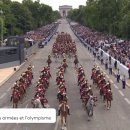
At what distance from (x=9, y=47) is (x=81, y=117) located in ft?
96.4

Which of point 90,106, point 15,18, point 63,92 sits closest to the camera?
point 90,106

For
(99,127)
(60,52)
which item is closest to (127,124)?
(99,127)

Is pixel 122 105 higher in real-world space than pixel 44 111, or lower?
lower

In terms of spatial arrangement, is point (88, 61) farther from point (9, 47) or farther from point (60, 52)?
point (9, 47)

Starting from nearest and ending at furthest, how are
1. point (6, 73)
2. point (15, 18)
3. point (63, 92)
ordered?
point (63, 92)
point (6, 73)
point (15, 18)

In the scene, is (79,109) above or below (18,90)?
below

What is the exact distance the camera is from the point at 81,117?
84.8 ft

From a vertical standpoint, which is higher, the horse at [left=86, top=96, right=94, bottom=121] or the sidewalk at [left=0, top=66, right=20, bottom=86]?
the horse at [left=86, top=96, right=94, bottom=121]

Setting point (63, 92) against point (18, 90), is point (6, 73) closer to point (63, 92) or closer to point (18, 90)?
point (18, 90)

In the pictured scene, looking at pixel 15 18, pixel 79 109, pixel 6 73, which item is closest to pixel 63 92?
pixel 79 109

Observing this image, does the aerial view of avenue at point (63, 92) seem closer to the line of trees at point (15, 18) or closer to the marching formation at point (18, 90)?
the marching formation at point (18, 90)

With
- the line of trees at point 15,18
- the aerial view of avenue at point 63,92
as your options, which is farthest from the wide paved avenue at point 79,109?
the line of trees at point 15,18

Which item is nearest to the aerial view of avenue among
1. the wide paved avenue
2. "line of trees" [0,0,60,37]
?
the wide paved avenue

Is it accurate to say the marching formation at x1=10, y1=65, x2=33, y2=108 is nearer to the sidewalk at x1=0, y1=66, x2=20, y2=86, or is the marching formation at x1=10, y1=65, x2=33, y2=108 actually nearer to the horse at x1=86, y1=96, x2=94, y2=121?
the horse at x1=86, y1=96, x2=94, y2=121
